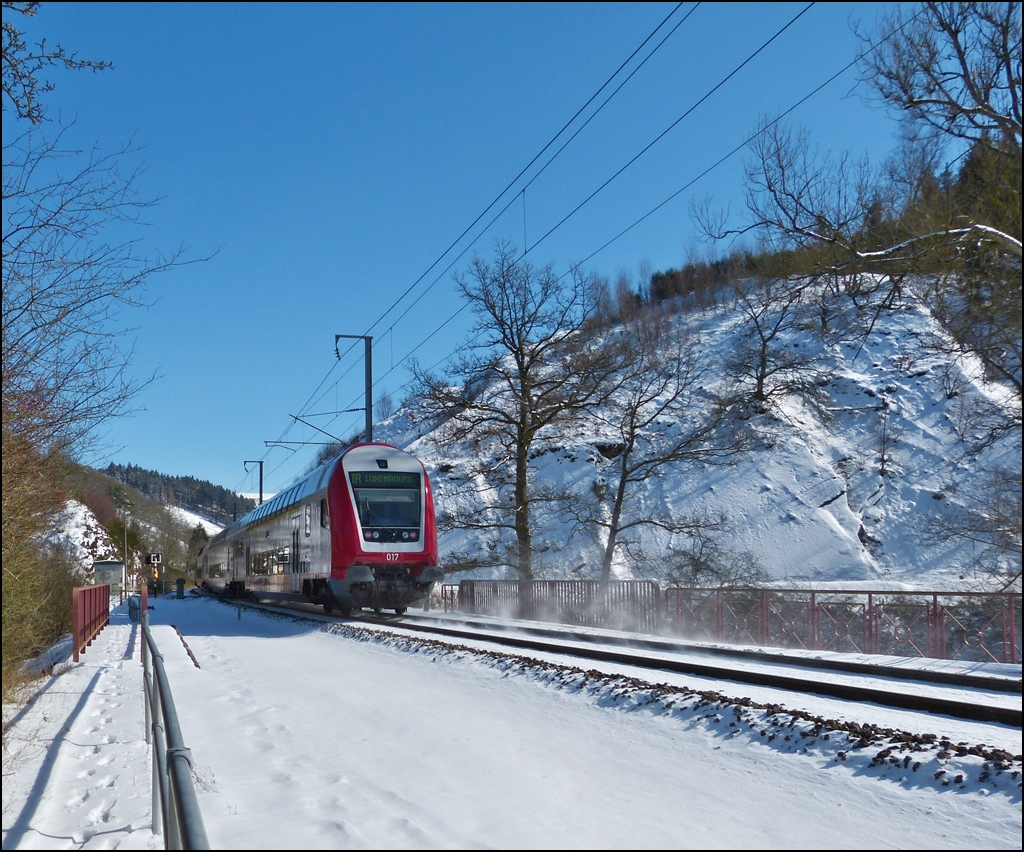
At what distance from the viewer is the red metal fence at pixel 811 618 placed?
1619 cm

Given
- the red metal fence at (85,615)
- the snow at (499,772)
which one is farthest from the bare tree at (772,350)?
the red metal fence at (85,615)

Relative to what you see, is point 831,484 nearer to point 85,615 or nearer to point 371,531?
point 371,531

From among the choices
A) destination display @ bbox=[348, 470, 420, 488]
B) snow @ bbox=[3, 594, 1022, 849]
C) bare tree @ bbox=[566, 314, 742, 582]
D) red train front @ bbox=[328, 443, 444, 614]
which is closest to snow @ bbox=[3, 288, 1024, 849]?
snow @ bbox=[3, 594, 1022, 849]

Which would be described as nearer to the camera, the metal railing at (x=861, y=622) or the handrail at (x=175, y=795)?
the handrail at (x=175, y=795)

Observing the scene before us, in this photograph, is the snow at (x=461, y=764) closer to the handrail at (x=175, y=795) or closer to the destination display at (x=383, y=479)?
the handrail at (x=175, y=795)

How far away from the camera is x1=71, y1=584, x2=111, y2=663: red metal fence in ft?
48.4

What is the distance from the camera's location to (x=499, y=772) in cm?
687

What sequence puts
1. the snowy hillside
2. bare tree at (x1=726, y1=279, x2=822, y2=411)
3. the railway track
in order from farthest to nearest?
the snowy hillside → bare tree at (x1=726, y1=279, x2=822, y2=411) → the railway track

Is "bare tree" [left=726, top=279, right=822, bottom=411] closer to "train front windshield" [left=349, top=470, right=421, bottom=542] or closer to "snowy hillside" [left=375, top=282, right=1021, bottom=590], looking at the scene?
"snowy hillside" [left=375, top=282, right=1021, bottom=590]

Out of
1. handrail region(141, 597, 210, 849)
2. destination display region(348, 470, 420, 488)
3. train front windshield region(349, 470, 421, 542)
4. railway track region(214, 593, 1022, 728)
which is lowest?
railway track region(214, 593, 1022, 728)

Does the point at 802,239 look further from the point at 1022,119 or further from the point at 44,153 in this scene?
the point at 44,153

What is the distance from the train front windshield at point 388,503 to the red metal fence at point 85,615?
6112 millimetres

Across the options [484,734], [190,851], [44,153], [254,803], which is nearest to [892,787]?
[484,734]

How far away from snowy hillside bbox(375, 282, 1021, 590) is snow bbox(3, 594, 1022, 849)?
27.4m
